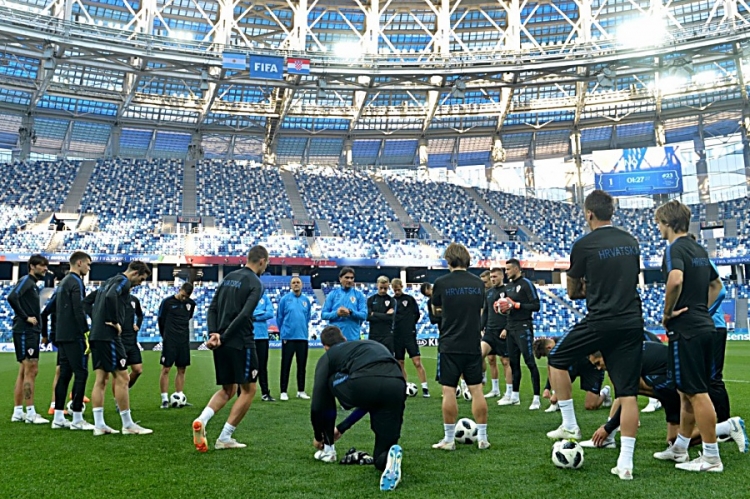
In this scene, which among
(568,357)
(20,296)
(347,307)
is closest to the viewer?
(568,357)

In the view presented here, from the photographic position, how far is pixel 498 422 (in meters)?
8.48

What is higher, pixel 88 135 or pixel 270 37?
pixel 270 37

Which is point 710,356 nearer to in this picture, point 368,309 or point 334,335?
point 334,335

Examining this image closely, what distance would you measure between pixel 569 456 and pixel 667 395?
1593 mm

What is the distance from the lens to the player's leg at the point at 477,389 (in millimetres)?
6531

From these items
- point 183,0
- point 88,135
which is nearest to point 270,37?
point 183,0

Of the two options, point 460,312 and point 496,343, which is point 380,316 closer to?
point 496,343

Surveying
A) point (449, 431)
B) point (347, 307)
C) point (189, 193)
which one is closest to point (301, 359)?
point (347, 307)

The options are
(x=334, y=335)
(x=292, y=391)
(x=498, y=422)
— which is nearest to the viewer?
(x=334, y=335)

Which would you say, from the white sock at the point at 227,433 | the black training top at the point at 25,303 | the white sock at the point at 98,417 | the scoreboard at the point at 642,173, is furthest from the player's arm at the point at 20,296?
the scoreboard at the point at 642,173

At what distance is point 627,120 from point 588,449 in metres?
44.5

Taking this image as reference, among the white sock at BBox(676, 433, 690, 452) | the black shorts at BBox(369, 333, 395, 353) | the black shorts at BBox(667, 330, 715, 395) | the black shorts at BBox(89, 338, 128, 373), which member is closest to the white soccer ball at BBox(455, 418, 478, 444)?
the white sock at BBox(676, 433, 690, 452)

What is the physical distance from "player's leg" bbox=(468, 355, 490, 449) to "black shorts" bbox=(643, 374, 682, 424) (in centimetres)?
177

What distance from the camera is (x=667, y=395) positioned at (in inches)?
257
